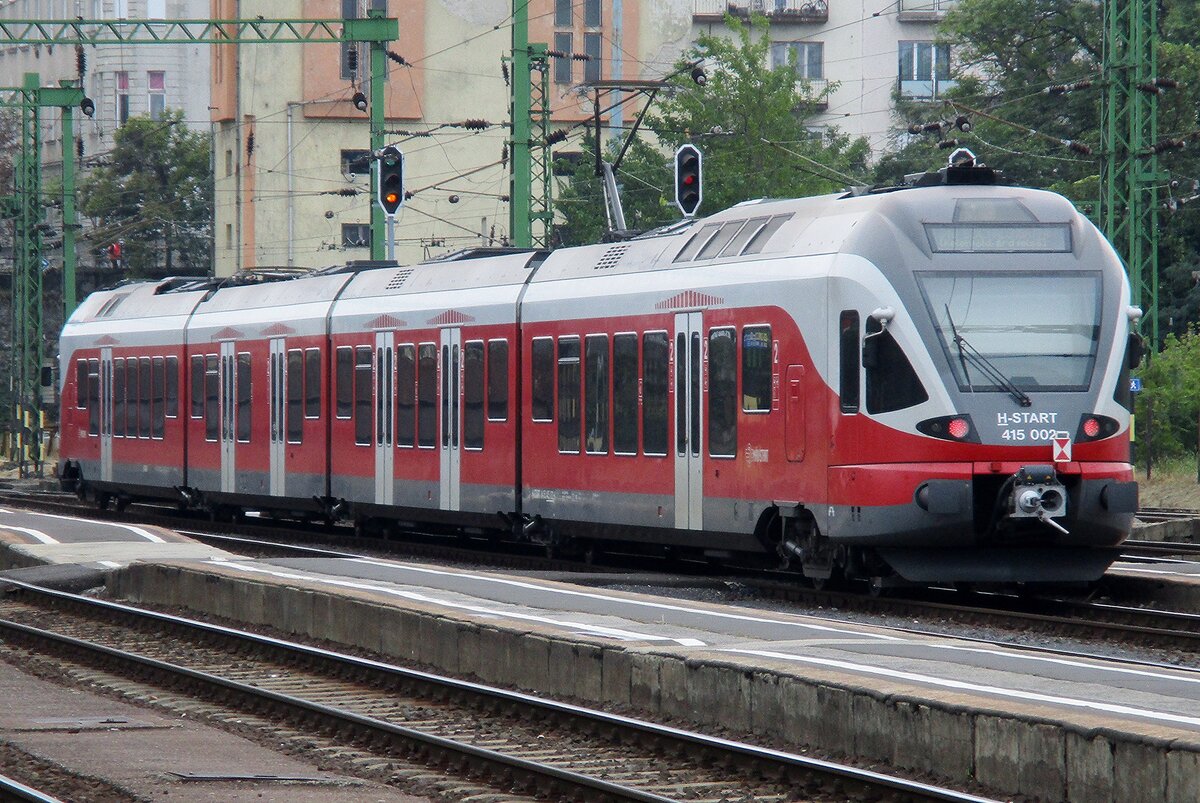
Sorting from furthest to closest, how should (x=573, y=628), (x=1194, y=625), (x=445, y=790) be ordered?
(x=1194, y=625) → (x=573, y=628) → (x=445, y=790)

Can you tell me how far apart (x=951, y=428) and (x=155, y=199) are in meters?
70.1

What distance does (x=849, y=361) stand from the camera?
16.3m

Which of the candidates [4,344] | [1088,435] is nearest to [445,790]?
[1088,435]

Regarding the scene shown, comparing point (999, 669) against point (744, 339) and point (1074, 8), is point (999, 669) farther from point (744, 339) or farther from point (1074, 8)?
point (1074, 8)

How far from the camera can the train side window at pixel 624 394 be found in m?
19.6

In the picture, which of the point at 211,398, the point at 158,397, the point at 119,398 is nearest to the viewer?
the point at 211,398

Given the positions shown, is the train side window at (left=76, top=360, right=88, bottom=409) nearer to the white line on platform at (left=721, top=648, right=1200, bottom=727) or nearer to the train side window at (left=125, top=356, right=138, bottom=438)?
the train side window at (left=125, top=356, right=138, bottom=438)

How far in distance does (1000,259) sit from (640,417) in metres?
4.23

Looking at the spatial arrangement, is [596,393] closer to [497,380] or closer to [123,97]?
[497,380]

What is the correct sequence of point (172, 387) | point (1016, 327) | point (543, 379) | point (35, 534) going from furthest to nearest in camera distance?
point (172, 387)
point (35, 534)
point (543, 379)
point (1016, 327)

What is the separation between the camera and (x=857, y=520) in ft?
53.0

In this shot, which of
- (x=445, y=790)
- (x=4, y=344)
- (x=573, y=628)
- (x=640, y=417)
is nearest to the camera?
(x=445, y=790)

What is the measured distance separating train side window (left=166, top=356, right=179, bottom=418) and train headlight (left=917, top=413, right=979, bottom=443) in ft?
56.7

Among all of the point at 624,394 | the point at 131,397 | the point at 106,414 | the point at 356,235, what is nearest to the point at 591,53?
the point at 356,235
